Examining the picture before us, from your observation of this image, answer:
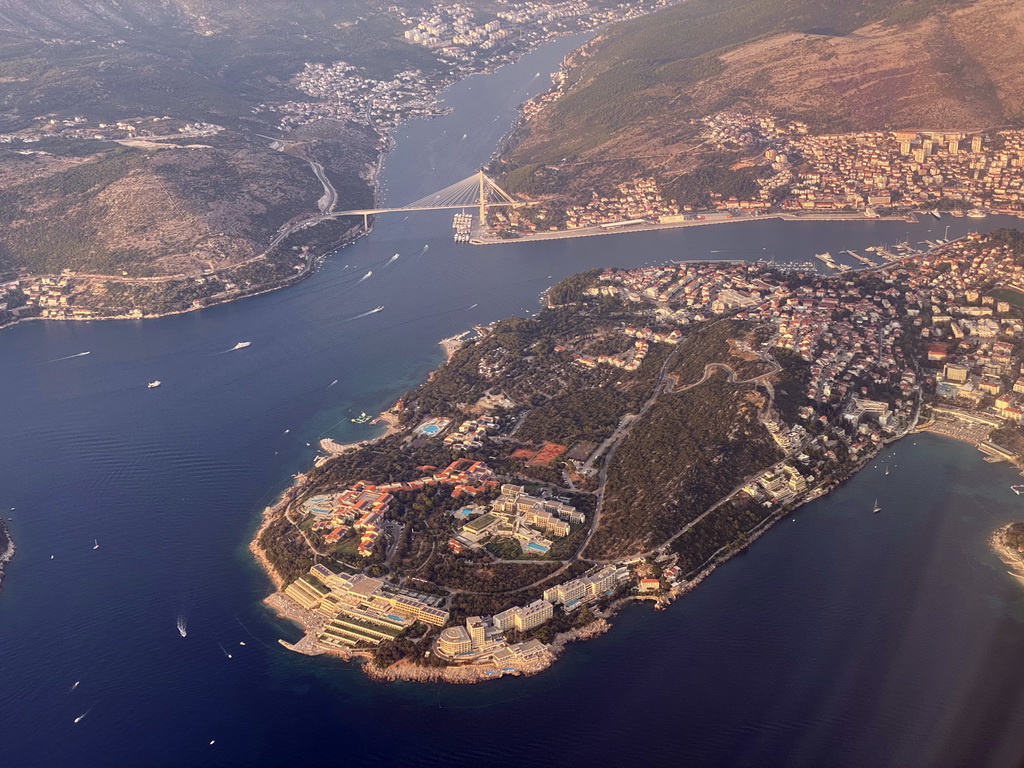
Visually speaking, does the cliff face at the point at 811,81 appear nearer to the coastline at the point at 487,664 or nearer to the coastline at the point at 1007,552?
the coastline at the point at 487,664

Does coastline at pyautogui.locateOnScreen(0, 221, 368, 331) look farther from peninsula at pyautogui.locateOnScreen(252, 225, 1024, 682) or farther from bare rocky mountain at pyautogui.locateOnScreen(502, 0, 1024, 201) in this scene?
bare rocky mountain at pyautogui.locateOnScreen(502, 0, 1024, 201)

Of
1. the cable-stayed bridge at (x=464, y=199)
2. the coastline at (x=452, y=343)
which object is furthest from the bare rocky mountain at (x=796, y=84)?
the coastline at (x=452, y=343)

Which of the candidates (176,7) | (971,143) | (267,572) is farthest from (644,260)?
(176,7)

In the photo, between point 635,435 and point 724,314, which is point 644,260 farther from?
point 635,435

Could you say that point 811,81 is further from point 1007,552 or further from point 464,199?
point 1007,552

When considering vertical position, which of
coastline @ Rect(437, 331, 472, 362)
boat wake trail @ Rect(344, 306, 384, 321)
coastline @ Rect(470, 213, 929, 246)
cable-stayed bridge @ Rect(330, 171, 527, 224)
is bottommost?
coastline @ Rect(437, 331, 472, 362)

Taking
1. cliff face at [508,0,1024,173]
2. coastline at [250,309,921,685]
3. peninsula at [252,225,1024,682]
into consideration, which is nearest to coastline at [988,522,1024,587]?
coastline at [250,309,921,685]
